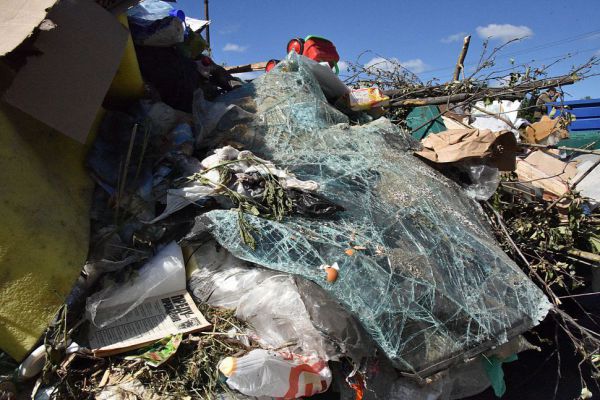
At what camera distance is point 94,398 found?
5.02 ft

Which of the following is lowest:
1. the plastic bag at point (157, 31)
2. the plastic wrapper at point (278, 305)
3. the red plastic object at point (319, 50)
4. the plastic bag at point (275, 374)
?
the plastic bag at point (275, 374)

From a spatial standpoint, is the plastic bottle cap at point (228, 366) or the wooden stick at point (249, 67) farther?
the wooden stick at point (249, 67)

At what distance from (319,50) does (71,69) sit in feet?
7.72

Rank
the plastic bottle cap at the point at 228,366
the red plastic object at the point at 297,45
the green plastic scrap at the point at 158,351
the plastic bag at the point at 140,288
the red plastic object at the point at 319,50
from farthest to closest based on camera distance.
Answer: the red plastic object at the point at 297,45 → the red plastic object at the point at 319,50 → the plastic bag at the point at 140,288 → the green plastic scrap at the point at 158,351 → the plastic bottle cap at the point at 228,366

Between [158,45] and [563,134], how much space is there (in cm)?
323

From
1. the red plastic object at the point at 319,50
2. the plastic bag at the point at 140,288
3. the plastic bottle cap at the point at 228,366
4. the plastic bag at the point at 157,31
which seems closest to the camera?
the plastic bottle cap at the point at 228,366

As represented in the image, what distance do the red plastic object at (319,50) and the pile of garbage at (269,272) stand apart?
4.73 ft

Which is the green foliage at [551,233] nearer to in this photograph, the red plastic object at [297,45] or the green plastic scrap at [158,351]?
the green plastic scrap at [158,351]

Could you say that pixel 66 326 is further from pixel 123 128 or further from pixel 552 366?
pixel 552 366

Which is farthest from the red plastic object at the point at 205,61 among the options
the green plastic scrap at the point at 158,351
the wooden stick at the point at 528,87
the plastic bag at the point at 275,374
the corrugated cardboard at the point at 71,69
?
the plastic bag at the point at 275,374

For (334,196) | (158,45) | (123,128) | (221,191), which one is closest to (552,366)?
(334,196)

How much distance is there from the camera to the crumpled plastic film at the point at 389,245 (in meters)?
1.75

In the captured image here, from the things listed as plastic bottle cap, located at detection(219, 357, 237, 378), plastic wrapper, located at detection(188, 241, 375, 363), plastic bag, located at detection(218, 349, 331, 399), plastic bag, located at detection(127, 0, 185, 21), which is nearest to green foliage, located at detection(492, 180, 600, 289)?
plastic wrapper, located at detection(188, 241, 375, 363)

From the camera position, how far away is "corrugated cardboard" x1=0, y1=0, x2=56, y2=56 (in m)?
1.55
